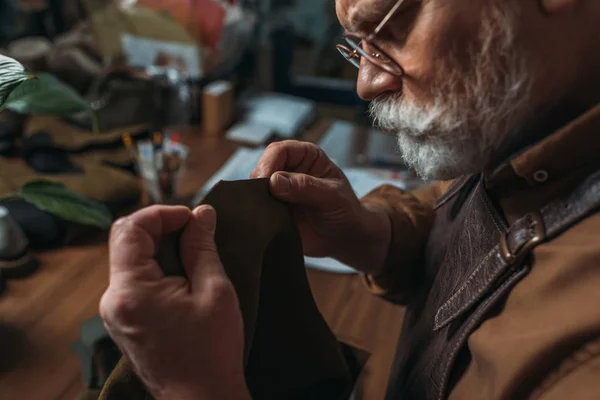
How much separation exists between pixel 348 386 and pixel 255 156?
33.2 inches

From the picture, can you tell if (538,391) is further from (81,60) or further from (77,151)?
(81,60)

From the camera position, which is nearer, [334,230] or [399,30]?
[399,30]

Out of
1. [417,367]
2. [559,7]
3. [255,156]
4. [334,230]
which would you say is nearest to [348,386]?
[417,367]

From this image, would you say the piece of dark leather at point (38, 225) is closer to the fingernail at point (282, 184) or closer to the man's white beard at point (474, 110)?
the fingernail at point (282, 184)

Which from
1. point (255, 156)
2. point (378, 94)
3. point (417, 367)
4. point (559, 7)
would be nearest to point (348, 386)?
point (417, 367)

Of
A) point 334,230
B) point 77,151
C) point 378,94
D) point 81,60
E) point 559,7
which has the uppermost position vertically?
point 559,7

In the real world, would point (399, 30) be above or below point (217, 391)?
above

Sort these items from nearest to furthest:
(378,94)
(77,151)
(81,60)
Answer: (378,94) → (77,151) → (81,60)

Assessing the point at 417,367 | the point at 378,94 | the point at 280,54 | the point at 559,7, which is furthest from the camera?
the point at 280,54

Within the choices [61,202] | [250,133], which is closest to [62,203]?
[61,202]

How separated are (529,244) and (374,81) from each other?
226 mm

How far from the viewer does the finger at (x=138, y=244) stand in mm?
416

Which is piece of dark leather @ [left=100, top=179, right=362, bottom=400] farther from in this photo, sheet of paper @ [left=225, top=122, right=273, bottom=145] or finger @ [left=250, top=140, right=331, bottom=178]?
sheet of paper @ [left=225, top=122, right=273, bottom=145]

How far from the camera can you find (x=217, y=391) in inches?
17.3
